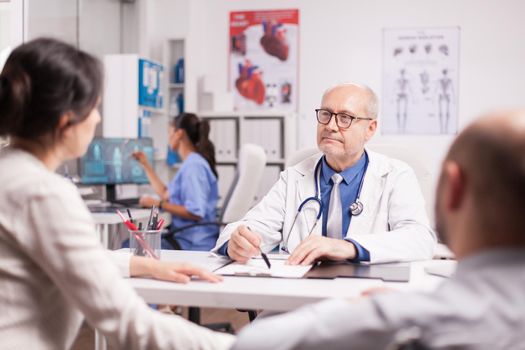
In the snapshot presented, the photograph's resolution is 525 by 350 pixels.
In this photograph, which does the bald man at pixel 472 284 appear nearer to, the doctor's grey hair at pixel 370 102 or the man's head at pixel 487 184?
the man's head at pixel 487 184

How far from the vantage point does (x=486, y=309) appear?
73 cm

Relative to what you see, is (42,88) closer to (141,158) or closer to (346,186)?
(346,186)

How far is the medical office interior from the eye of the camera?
5.44 metres

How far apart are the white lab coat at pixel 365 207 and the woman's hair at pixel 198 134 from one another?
194 centimetres

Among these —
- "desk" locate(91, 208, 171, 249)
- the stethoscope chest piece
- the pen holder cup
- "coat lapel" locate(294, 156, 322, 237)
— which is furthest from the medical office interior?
the pen holder cup

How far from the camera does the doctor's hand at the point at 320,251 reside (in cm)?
173

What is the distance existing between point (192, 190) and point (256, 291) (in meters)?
2.66

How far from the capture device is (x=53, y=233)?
3.46 ft

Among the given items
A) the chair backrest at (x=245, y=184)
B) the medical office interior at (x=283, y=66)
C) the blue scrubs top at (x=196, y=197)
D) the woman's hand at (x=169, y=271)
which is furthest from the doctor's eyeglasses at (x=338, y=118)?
the medical office interior at (x=283, y=66)

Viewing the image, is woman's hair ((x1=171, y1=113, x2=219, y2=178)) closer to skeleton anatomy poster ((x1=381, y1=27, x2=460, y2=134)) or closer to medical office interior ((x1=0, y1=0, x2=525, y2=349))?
medical office interior ((x1=0, y1=0, x2=525, y2=349))

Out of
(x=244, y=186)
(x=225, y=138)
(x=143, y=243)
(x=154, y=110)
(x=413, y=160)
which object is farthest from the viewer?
(x=225, y=138)

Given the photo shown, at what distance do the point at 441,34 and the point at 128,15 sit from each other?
2.80 m

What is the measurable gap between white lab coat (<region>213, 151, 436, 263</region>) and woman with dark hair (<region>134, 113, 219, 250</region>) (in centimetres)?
152

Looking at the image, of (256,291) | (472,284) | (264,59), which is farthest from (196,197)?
(472,284)
